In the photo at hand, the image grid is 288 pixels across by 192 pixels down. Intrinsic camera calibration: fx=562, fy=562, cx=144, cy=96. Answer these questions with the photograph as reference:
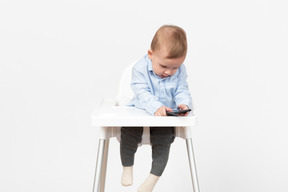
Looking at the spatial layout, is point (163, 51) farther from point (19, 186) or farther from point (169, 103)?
point (19, 186)

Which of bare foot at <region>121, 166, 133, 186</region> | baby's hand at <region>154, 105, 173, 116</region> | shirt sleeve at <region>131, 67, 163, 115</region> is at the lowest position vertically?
bare foot at <region>121, 166, 133, 186</region>

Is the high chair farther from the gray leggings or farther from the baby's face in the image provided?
the baby's face

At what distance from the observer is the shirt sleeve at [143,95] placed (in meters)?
1.80

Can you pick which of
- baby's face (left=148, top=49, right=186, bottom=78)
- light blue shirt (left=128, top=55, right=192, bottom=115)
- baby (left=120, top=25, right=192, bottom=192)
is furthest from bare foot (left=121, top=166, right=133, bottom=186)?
baby's face (left=148, top=49, right=186, bottom=78)

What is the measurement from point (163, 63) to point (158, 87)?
113mm

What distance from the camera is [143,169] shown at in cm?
286

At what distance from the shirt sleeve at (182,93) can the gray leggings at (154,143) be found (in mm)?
107

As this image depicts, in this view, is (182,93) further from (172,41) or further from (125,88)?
(125,88)

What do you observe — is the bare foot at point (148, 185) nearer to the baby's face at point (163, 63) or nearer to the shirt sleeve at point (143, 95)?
the shirt sleeve at point (143, 95)

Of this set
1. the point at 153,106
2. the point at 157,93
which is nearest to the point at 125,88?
the point at 157,93

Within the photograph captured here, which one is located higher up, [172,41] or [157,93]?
[172,41]

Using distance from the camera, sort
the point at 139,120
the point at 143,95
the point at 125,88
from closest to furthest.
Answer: the point at 139,120 → the point at 143,95 → the point at 125,88

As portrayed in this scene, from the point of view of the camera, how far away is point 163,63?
1821mm

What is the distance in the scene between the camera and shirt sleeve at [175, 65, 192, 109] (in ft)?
6.20
